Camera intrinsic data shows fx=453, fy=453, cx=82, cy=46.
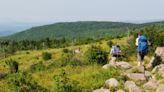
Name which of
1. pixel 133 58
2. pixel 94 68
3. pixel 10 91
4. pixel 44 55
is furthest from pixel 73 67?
pixel 44 55

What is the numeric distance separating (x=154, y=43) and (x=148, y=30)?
190 cm

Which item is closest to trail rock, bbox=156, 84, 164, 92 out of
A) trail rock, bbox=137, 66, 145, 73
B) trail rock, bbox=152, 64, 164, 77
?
trail rock, bbox=152, 64, 164, 77

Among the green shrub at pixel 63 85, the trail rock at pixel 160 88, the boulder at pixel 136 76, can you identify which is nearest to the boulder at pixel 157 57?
the boulder at pixel 136 76

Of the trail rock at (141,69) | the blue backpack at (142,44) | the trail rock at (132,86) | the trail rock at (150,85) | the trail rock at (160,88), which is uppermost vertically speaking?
the blue backpack at (142,44)

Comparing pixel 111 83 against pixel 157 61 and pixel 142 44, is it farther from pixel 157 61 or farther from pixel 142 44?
pixel 157 61

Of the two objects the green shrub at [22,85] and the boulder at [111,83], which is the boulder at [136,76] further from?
the green shrub at [22,85]

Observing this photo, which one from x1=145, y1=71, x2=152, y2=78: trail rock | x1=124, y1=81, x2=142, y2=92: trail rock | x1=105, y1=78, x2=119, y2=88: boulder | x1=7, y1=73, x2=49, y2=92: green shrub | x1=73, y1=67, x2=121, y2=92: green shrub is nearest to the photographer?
x1=7, y1=73, x2=49, y2=92: green shrub

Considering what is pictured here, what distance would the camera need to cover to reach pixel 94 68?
80.4 feet

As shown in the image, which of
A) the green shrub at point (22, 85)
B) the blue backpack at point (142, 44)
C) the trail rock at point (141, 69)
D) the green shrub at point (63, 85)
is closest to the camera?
the green shrub at point (63, 85)

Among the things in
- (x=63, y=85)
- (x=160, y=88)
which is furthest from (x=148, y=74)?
(x=63, y=85)

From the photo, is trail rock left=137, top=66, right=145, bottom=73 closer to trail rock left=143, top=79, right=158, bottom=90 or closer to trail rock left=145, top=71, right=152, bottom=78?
trail rock left=145, top=71, right=152, bottom=78

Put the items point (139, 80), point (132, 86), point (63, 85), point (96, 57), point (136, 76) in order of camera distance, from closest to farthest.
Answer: point (63, 85), point (132, 86), point (139, 80), point (136, 76), point (96, 57)

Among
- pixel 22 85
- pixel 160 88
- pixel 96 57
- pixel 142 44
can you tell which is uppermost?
pixel 142 44

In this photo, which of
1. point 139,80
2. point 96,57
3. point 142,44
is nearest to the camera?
point 139,80
